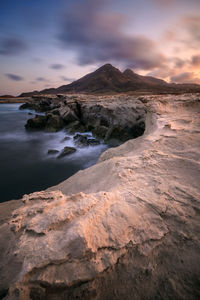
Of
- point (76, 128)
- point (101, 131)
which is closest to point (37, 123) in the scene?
point (76, 128)

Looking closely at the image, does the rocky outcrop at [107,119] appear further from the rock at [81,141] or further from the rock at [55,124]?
the rock at [81,141]

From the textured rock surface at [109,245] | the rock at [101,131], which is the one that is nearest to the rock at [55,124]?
the rock at [101,131]

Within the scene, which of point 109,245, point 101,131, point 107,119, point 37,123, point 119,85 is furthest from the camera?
point 119,85

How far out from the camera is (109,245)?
109 centimetres

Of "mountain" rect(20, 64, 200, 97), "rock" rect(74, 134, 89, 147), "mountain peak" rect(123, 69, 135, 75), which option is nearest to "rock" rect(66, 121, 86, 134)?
"rock" rect(74, 134, 89, 147)

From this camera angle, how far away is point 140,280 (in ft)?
3.24

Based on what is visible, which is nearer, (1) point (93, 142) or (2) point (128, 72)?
(1) point (93, 142)

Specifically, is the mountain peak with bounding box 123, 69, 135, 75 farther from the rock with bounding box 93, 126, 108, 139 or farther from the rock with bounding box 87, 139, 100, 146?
the rock with bounding box 87, 139, 100, 146

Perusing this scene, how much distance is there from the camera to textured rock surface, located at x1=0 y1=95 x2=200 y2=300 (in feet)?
3.06

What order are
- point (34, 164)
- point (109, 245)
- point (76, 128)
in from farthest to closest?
point (76, 128), point (34, 164), point (109, 245)

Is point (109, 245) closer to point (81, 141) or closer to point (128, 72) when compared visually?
point (81, 141)

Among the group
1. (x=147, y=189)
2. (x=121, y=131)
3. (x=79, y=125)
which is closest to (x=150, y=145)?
(x=147, y=189)

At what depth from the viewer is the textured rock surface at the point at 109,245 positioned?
3.06 feet

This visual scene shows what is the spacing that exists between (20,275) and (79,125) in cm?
1064
